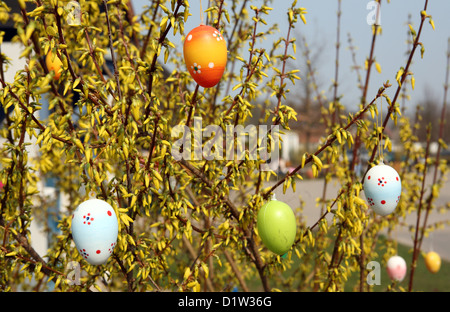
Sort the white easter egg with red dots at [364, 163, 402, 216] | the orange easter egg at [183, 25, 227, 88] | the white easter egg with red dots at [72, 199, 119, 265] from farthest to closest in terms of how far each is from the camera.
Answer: the white easter egg with red dots at [364, 163, 402, 216], the orange easter egg at [183, 25, 227, 88], the white easter egg with red dots at [72, 199, 119, 265]

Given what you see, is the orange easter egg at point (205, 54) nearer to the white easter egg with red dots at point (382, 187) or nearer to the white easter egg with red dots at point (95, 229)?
the white easter egg with red dots at point (95, 229)

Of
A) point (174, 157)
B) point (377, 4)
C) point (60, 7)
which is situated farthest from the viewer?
point (377, 4)

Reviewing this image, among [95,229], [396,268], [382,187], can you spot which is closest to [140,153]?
[95,229]

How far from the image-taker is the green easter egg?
210cm

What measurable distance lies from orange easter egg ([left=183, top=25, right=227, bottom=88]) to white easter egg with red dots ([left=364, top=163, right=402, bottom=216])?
0.97 metres

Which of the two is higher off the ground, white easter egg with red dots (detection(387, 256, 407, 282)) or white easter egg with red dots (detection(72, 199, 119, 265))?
white easter egg with red dots (detection(72, 199, 119, 265))

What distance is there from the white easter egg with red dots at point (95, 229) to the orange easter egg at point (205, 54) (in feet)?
2.49

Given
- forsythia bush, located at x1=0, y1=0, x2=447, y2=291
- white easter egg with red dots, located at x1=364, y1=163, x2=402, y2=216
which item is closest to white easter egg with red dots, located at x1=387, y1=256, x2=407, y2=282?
forsythia bush, located at x1=0, y1=0, x2=447, y2=291

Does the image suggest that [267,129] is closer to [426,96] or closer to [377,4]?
[377,4]

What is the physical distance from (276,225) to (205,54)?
0.89 meters

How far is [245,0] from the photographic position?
3273 millimetres

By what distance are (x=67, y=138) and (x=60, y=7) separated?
535 millimetres

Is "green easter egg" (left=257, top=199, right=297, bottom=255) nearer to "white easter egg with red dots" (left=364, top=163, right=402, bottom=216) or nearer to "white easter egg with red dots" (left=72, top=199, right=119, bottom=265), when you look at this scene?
"white easter egg with red dots" (left=364, top=163, right=402, bottom=216)
